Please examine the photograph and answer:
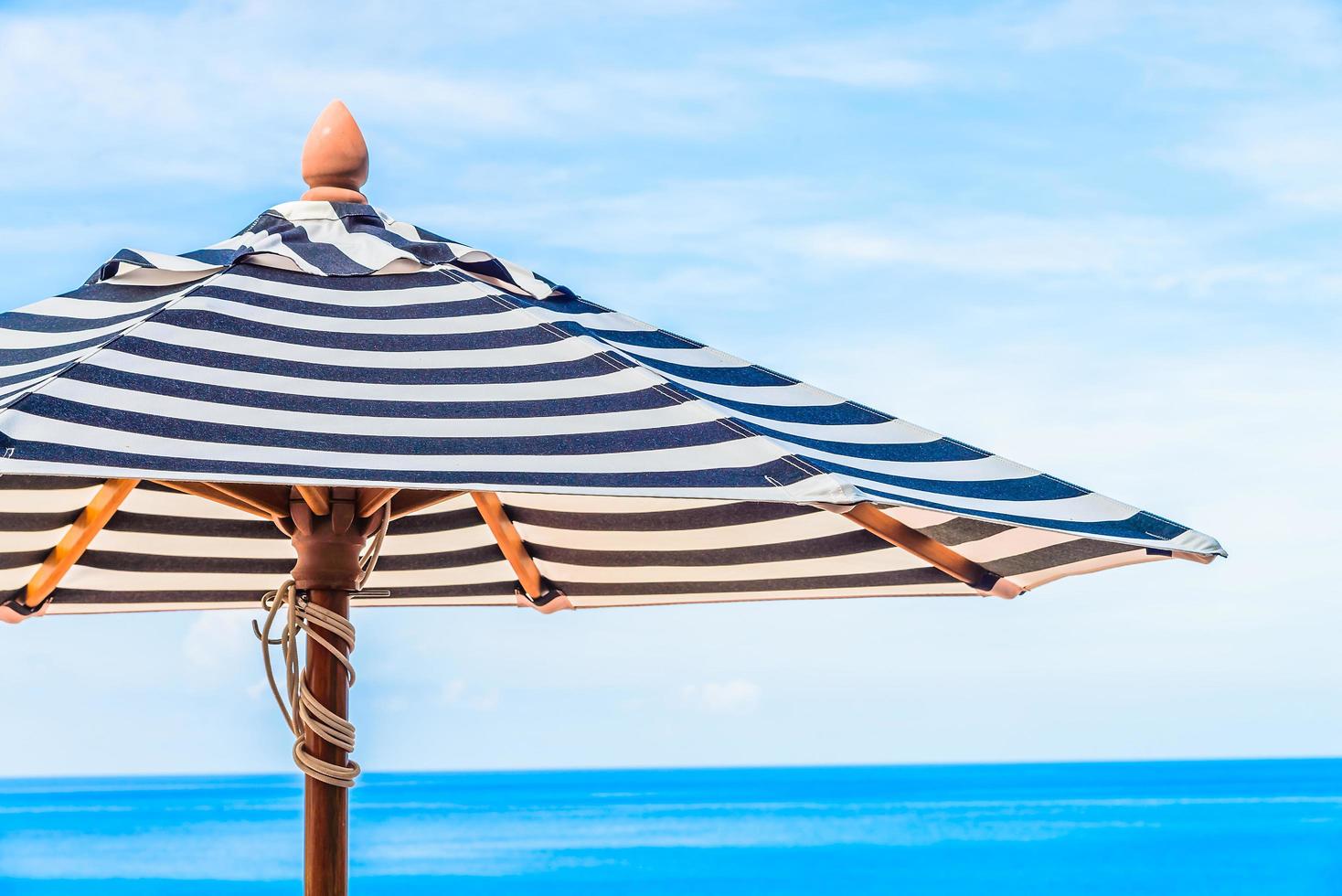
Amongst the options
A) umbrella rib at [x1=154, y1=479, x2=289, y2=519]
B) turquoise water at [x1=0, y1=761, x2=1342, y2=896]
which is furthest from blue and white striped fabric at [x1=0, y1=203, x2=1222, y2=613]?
turquoise water at [x1=0, y1=761, x2=1342, y2=896]

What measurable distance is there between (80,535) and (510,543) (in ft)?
2.98

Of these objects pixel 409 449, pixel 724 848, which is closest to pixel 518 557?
pixel 409 449

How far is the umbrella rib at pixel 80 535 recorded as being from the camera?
2.56 m

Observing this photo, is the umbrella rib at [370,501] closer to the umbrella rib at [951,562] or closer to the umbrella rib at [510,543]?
the umbrella rib at [510,543]

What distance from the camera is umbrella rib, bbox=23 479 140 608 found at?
8.39 feet

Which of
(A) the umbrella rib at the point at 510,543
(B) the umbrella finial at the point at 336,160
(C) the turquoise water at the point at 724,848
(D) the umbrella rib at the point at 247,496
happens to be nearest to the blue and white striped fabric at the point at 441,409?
(B) the umbrella finial at the point at 336,160

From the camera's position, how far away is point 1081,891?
18.4 metres

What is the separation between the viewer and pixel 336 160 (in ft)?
7.23

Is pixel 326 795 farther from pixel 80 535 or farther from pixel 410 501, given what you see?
pixel 80 535

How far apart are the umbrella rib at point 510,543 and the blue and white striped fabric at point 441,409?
0.47 meters

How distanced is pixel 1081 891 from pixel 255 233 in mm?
18997

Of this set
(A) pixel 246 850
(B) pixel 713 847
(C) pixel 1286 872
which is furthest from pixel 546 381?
(A) pixel 246 850

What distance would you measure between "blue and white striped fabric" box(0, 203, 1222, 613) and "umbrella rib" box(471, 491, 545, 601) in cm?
47

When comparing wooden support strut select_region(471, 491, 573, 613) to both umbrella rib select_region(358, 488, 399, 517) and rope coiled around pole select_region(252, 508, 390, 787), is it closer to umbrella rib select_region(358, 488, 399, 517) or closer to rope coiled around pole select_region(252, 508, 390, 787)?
umbrella rib select_region(358, 488, 399, 517)
